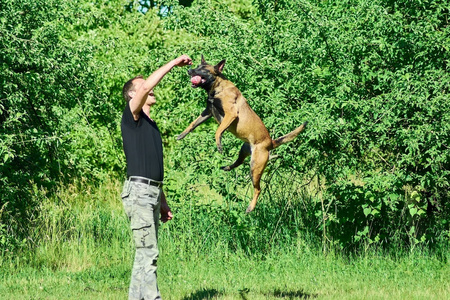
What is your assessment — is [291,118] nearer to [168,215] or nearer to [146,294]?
[168,215]

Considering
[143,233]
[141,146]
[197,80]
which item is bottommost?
[143,233]

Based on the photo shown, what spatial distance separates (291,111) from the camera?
823 cm

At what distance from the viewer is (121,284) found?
24.6 ft

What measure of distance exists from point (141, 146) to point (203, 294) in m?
2.22

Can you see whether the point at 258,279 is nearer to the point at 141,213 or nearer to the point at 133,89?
the point at 141,213

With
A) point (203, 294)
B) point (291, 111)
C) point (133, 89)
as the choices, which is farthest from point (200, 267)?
point (133, 89)

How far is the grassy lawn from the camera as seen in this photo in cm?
686

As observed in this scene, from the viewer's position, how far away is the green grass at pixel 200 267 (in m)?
6.99

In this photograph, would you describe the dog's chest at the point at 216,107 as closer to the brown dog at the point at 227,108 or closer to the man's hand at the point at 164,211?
the brown dog at the point at 227,108

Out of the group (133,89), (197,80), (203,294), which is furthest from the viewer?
(203,294)

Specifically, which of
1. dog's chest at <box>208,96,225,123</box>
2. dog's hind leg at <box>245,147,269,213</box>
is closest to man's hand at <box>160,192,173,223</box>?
dog's hind leg at <box>245,147,269,213</box>

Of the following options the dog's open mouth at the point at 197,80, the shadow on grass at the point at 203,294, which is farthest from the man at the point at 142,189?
the shadow on grass at the point at 203,294

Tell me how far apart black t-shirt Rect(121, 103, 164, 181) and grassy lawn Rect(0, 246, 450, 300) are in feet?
6.21

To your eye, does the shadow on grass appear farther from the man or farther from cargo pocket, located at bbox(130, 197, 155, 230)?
cargo pocket, located at bbox(130, 197, 155, 230)
